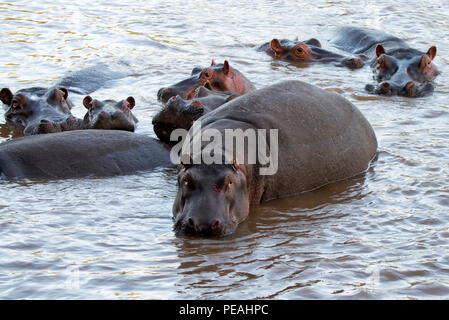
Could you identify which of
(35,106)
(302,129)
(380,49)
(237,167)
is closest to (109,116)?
(35,106)

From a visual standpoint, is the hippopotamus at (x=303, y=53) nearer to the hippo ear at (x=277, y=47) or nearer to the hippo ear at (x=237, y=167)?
the hippo ear at (x=277, y=47)

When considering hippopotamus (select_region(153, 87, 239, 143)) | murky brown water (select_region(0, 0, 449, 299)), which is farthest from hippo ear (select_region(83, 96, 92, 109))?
hippopotamus (select_region(153, 87, 239, 143))

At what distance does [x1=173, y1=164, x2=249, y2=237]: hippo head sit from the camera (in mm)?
5059

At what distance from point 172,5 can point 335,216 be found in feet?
38.9

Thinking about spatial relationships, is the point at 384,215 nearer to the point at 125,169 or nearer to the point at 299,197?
the point at 299,197

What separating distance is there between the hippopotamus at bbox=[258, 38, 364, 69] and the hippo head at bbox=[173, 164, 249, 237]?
273 inches

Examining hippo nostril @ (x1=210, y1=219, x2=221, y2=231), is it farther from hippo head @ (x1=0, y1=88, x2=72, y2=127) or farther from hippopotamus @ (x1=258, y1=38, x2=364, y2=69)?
hippopotamus @ (x1=258, y1=38, x2=364, y2=69)

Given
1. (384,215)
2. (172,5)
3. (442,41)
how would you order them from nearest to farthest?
(384,215), (442,41), (172,5)

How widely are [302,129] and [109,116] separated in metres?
2.18

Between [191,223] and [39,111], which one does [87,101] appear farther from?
[191,223]

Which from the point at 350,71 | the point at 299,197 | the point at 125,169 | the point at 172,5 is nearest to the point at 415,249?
the point at 299,197

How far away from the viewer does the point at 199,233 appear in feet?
16.7

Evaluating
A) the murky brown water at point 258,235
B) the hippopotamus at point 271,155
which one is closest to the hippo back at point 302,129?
the hippopotamus at point 271,155

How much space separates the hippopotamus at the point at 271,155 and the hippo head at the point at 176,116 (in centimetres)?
27
